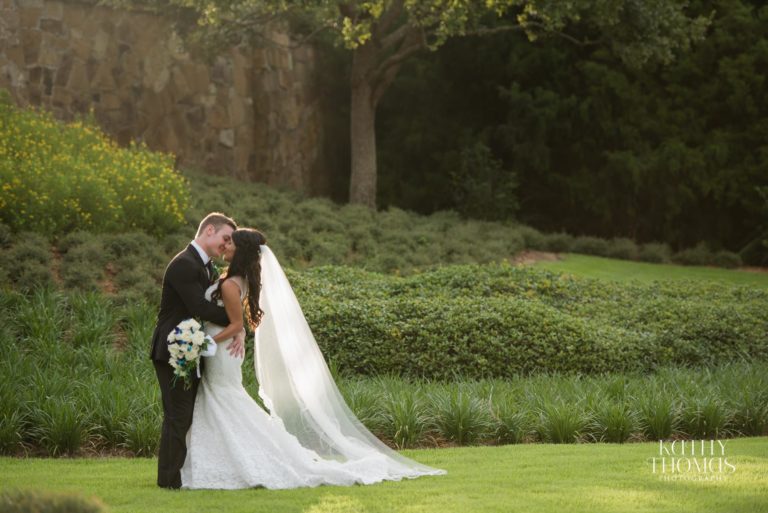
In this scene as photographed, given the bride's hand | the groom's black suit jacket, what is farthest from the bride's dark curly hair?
the bride's hand

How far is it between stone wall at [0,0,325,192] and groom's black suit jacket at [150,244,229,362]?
1177cm

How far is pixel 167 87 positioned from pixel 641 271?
→ 972 cm

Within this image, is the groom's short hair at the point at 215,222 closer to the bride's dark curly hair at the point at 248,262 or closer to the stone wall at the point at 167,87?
the bride's dark curly hair at the point at 248,262

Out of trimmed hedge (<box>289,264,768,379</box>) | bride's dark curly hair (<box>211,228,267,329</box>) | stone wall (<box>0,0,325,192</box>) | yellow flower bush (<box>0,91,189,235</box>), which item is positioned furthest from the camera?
stone wall (<box>0,0,325,192</box>)

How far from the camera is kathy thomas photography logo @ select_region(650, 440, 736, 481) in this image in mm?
7020

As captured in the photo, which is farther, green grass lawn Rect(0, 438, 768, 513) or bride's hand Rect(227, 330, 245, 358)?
bride's hand Rect(227, 330, 245, 358)

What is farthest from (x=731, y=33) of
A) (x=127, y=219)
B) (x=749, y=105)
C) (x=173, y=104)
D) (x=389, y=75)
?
(x=127, y=219)

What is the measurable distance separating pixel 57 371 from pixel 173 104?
1123 centimetres

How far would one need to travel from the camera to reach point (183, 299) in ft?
22.5

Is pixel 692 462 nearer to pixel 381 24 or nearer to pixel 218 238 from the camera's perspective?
pixel 218 238

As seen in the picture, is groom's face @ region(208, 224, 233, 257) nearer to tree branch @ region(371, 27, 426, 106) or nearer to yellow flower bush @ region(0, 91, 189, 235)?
yellow flower bush @ region(0, 91, 189, 235)

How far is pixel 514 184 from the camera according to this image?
23.1 m

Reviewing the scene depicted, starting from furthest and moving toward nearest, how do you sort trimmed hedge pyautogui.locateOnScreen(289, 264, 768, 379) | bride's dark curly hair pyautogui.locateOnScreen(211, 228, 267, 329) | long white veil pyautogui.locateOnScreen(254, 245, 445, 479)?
trimmed hedge pyautogui.locateOnScreen(289, 264, 768, 379) < long white veil pyautogui.locateOnScreen(254, 245, 445, 479) < bride's dark curly hair pyautogui.locateOnScreen(211, 228, 267, 329)

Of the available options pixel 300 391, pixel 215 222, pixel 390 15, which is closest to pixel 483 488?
pixel 300 391
